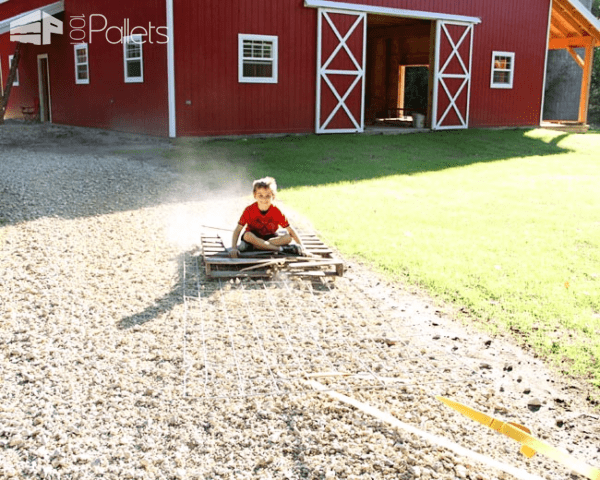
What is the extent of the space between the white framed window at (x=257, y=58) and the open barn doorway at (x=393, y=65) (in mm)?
6453

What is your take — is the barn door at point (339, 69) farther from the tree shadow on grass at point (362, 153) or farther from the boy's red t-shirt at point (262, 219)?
the boy's red t-shirt at point (262, 219)

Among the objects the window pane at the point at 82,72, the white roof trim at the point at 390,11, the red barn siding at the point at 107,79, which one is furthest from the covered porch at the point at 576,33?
the window pane at the point at 82,72

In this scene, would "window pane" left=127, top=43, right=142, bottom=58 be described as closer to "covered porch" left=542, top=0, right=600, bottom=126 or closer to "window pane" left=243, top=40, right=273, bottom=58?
"window pane" left=243, top=40, right=273, bottom=58

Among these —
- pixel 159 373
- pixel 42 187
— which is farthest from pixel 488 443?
pixel 42 187

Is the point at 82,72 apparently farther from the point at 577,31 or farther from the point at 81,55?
the point at 577,31

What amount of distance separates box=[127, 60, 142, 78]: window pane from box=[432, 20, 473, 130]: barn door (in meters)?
8.39

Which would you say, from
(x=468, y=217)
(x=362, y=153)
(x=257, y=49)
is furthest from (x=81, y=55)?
(x=468, y=217)

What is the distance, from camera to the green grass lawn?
479 centimetres

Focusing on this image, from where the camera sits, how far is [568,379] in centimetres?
375

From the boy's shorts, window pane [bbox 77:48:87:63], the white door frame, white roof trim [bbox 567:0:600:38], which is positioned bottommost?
the boy's shorts

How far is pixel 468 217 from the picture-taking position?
8.02 metres

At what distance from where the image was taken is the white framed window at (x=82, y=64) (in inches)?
707

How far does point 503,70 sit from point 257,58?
29.8 feet

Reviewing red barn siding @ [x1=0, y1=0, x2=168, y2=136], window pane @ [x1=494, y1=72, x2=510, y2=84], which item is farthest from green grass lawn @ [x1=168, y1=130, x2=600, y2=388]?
window pane @ [x1=494, y1=72, x2=510, y2=84]
